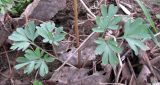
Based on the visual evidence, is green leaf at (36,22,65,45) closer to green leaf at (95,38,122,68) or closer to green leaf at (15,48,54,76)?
green leaf at (15,48,54,76)

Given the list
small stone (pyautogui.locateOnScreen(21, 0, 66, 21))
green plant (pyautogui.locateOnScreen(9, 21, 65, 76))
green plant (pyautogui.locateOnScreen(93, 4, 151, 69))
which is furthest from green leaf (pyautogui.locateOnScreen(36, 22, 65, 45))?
small stone (pyautogui.locateOnScreen(21, 0, 66, 21))

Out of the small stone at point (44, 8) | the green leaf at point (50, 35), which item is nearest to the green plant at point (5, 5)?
the small stone at point (44, 8)

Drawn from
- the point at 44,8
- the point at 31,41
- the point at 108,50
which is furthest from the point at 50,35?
the point at 44,8

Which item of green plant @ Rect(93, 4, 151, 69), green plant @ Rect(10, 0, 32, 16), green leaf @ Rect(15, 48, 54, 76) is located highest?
green plant @ Rect(10, 0, 32, 16)

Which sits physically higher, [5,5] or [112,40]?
[5,5]

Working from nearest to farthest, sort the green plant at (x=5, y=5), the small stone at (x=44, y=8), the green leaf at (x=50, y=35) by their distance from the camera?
1. the green leaf at (x=50, y=35)
2. the green plant at (x=5, y=5)
3. the small stone at (x=44, y=8)

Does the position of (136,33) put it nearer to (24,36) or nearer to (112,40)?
(112,40)

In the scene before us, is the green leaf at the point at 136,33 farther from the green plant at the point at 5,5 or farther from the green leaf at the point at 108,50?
the green plant at the point at 5,5

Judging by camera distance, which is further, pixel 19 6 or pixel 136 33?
pixel 19 6

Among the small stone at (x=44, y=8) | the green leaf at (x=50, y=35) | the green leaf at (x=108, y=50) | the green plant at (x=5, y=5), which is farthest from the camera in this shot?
the small stone at (x=44, y=8)

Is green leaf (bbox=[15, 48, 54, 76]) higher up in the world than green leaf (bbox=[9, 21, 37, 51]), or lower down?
lower down

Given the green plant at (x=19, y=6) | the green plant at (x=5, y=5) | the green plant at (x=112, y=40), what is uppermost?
the green plant at (x=5, y=5)

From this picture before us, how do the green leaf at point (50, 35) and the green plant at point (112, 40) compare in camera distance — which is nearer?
the green plant at point (112, 40)
